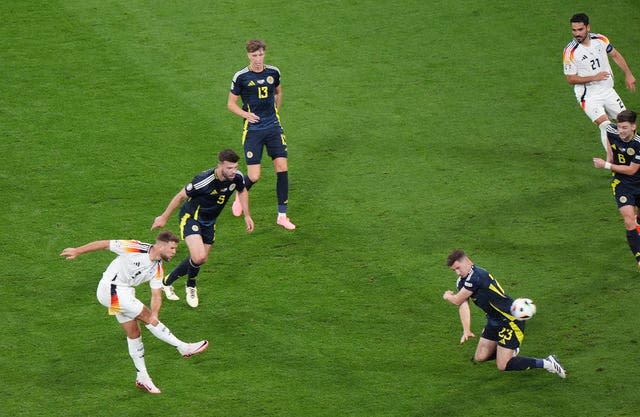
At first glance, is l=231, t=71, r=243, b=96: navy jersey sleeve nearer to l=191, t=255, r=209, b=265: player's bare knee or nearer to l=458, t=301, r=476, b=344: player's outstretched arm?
l=191, t=255, r=209, b=265: player's bare knee

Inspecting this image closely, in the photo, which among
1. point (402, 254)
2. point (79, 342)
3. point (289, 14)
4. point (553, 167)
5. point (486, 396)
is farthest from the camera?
point (289, 14)

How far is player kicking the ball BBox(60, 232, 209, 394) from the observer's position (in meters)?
12.0

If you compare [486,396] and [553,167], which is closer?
[486,396]

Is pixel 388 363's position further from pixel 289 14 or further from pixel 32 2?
pixel 32 2

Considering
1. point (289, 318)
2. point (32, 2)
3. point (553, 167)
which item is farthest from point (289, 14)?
point (289, 318)

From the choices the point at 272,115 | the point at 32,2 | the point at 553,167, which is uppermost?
the point at 32,2

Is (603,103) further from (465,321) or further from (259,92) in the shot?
(465,321)

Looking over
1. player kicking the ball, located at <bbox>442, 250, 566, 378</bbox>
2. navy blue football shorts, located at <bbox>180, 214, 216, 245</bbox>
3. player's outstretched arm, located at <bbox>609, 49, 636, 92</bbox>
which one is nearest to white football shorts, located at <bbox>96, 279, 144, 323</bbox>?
navy blue football shorts, located at <bbox>180, 214, 216, 245</bbox>

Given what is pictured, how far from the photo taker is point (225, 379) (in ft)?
41.5

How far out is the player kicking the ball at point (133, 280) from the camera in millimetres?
12023

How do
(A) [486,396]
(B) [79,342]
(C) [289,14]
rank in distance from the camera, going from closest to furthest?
1. (A) [486,396]
2. (B) [79,342]
3. (C) [289,14]

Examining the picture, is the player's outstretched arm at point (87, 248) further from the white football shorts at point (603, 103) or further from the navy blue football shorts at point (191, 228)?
the white football shorts at point (603, 103)

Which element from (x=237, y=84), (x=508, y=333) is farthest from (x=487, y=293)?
(x=237, y=84)

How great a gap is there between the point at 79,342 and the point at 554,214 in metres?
7.24
